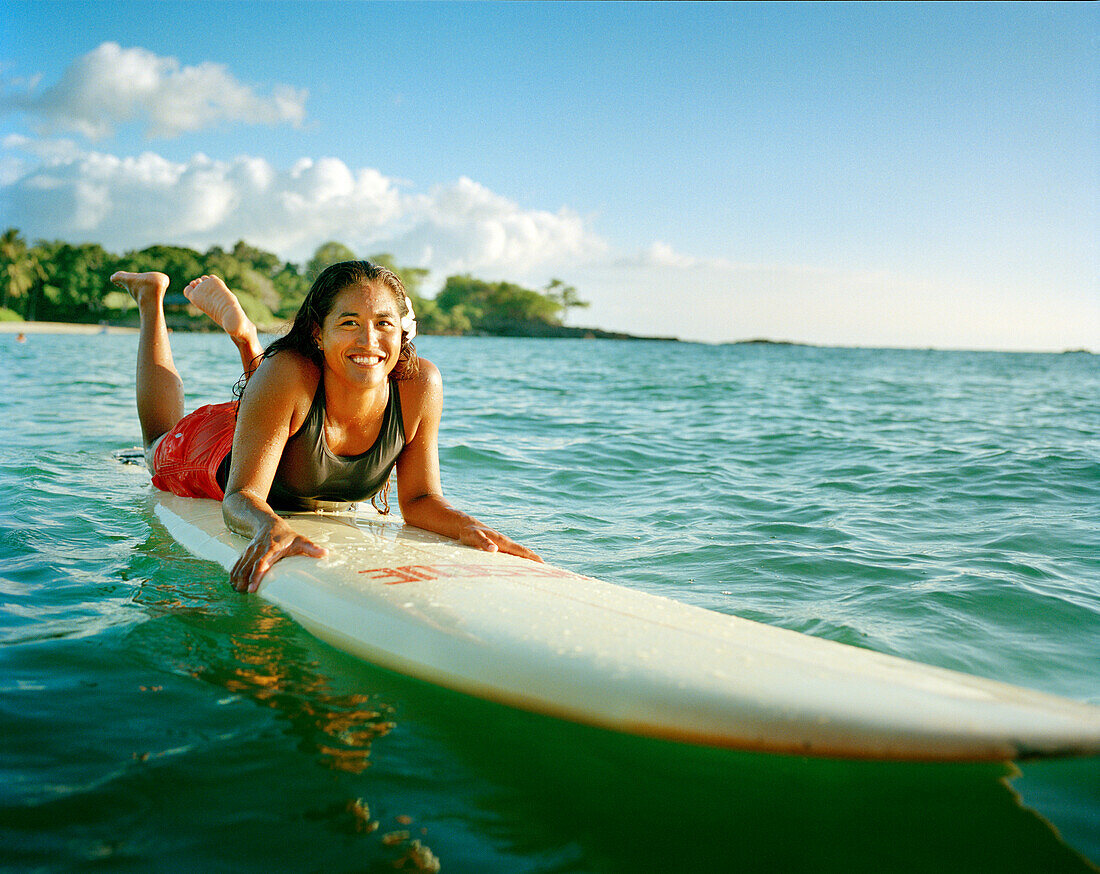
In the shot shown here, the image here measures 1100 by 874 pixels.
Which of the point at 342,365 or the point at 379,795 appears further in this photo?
the point at 342,365

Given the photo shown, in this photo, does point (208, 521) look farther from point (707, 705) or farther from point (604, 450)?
point (604, 450)

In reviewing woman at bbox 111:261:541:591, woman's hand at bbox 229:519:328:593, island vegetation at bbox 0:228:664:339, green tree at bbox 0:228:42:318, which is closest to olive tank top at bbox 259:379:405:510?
woman at bbox 111:261:541:591

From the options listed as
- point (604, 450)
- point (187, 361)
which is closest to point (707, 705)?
point (604, 450)

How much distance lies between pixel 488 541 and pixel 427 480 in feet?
1.60

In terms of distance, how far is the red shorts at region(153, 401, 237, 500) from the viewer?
359 centimetres

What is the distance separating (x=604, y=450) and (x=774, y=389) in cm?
1058

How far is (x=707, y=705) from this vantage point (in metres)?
1.70

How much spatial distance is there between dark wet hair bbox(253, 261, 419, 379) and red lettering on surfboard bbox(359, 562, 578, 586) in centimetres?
85

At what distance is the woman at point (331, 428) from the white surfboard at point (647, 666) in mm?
314

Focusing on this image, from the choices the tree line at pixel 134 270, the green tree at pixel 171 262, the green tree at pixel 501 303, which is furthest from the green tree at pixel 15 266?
the green tree at pixel 501 303

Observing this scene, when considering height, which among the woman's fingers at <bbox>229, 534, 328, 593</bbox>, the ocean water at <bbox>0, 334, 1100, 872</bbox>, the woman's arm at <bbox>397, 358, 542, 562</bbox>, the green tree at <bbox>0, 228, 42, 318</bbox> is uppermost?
the green tree at <bbox>0, 228, 42, 318</bbox>

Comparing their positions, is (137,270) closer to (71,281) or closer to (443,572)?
(71,281)

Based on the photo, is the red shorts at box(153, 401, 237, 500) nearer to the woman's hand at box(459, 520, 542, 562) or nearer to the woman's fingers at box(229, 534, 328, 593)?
the woman's fingers at box(229, 534, 328, 593)

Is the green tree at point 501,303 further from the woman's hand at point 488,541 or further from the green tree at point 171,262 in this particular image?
the woman's hand at point 488,541
